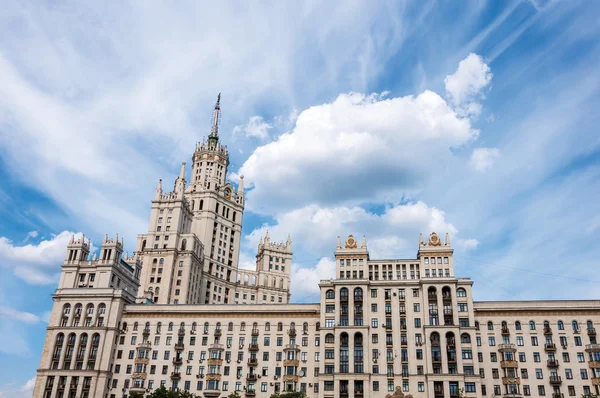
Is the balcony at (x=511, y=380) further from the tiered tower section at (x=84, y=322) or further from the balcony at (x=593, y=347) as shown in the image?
the tiered tower section at (x=84, y=322)

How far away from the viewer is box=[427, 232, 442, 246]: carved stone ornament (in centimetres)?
12119

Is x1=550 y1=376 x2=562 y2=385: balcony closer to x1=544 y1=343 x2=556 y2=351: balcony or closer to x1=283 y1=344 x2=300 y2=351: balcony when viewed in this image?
x1=544 y1=343 x2=556 y2=351: balcony

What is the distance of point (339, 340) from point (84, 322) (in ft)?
176

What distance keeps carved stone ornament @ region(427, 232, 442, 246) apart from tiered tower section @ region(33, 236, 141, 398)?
66.9m

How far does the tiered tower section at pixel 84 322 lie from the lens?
11250 centimetres

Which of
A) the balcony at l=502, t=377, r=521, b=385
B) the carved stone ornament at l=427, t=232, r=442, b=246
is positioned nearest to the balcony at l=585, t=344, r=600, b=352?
the balcony at l=502, t=377, r=521, b=385

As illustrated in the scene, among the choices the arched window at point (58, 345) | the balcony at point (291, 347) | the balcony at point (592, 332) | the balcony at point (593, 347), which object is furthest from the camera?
the arched window at point (58, 345)

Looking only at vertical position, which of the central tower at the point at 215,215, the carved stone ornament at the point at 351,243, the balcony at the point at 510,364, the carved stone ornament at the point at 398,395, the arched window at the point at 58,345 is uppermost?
the central tower at the point at 215,215

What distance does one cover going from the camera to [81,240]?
12925cm

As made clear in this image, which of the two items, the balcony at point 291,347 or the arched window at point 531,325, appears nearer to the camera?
the arched window at point 531,325

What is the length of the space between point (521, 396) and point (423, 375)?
17.6 meters

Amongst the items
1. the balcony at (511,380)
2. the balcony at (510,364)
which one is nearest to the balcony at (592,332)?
the balcony at (510,364)

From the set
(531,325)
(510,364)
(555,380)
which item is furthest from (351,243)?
(555,380)

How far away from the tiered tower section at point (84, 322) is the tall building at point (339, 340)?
0.80 ft
